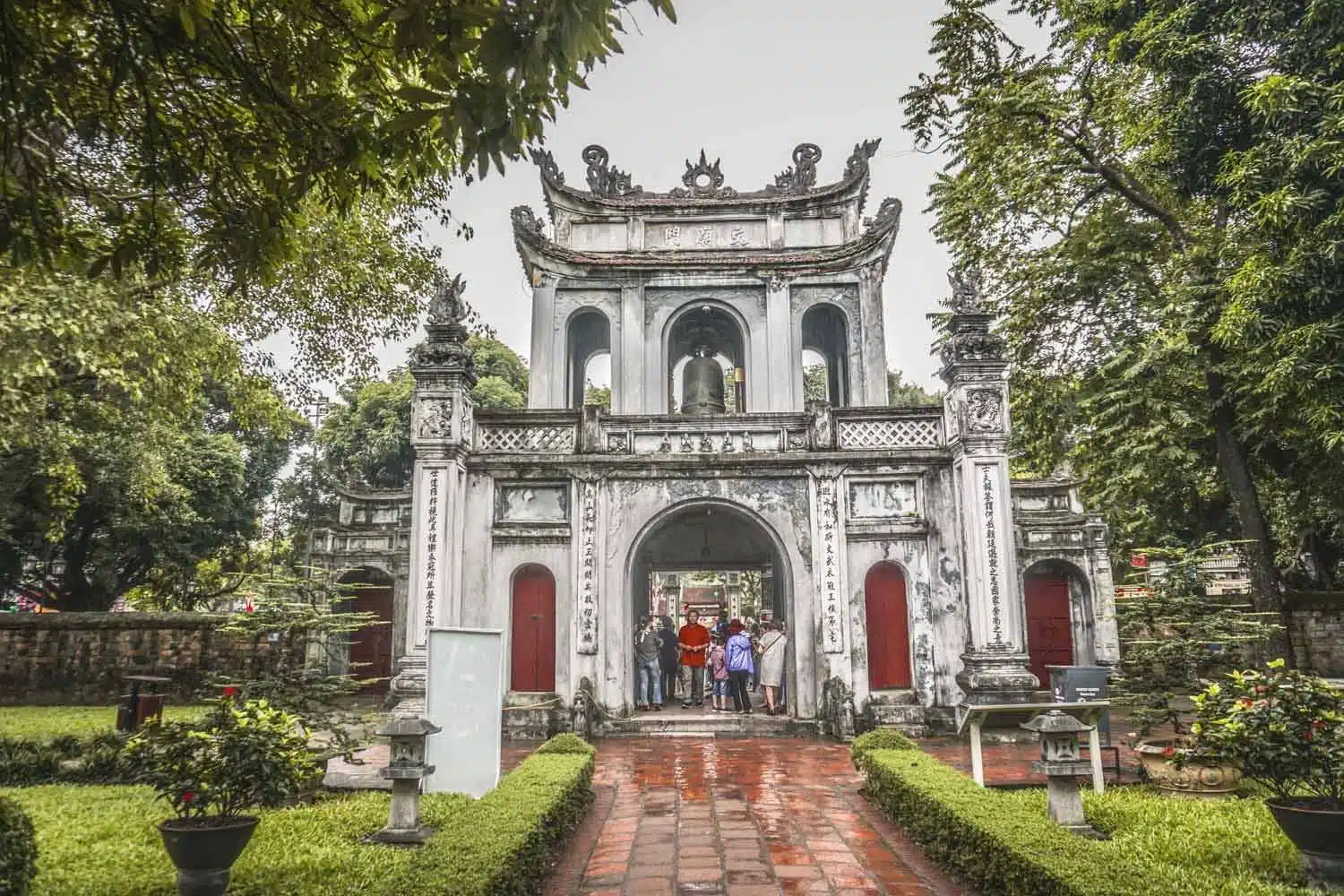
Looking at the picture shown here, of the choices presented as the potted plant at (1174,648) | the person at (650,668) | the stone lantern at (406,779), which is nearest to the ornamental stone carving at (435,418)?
the person at (650,668)

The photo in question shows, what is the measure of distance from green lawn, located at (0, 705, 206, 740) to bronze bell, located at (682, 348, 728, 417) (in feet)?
29.1

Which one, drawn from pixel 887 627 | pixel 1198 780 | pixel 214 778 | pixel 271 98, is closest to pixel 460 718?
pixel 214 778

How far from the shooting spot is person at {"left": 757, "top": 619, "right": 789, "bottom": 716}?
1371cm

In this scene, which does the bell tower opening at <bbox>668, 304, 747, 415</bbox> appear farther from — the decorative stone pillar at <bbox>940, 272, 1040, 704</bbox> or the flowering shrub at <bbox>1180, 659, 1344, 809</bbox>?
the flowering shrub at <bbox>1180, 659, 1344, 809</bbox>

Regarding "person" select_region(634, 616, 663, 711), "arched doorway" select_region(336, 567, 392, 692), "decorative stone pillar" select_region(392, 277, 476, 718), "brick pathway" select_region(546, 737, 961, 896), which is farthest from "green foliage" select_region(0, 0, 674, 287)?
"arched doorway" select_region(336, 567, 392, 692)

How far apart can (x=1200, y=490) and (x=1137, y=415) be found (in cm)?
427

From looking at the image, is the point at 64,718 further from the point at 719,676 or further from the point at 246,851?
the point at 246,851

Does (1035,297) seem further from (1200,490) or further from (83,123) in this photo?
(83,123)

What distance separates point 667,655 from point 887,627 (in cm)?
427

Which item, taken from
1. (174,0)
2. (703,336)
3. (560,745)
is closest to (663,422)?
(703,336)

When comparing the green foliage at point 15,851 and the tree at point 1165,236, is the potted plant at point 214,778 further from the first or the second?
the tree at point 1165,236

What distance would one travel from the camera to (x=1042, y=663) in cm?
1627

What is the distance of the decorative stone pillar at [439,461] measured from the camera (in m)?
12.1

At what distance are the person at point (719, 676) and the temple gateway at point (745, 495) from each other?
4.28ft
